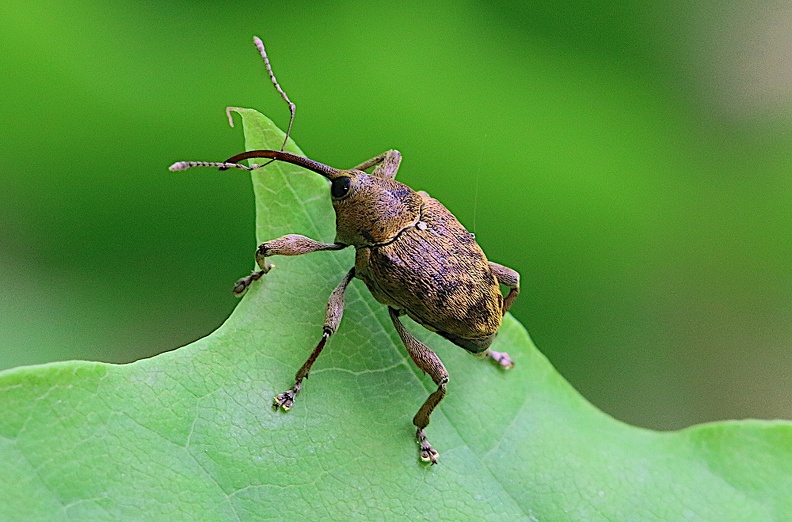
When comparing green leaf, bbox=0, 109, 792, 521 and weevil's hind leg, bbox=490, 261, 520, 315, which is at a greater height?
weevil's hind leg, bbox=490, 261, 520, 315

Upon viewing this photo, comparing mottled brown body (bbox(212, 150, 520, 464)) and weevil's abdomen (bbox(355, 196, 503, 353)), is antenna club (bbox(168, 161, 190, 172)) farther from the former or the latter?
weevil's abdomen (bbox(355, 196, 503, 353))

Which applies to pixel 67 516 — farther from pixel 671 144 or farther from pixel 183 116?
pixel 671 144

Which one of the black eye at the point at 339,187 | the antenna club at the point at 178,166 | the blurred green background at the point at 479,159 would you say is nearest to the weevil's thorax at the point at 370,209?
the black eye at the point at 339,187

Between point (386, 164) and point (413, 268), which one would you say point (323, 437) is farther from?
point (386, 164)

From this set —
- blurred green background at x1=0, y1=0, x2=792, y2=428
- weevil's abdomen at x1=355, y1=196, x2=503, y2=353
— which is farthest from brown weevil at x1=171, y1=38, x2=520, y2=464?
blurred green background at x1=0, y1=0, x2=792, y2=428

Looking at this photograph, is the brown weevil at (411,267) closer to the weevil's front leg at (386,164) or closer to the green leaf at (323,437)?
the green leaf at (323,437)

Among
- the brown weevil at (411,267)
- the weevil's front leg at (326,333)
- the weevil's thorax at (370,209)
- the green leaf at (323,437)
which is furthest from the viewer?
the weevil's thorax at (370,209)
